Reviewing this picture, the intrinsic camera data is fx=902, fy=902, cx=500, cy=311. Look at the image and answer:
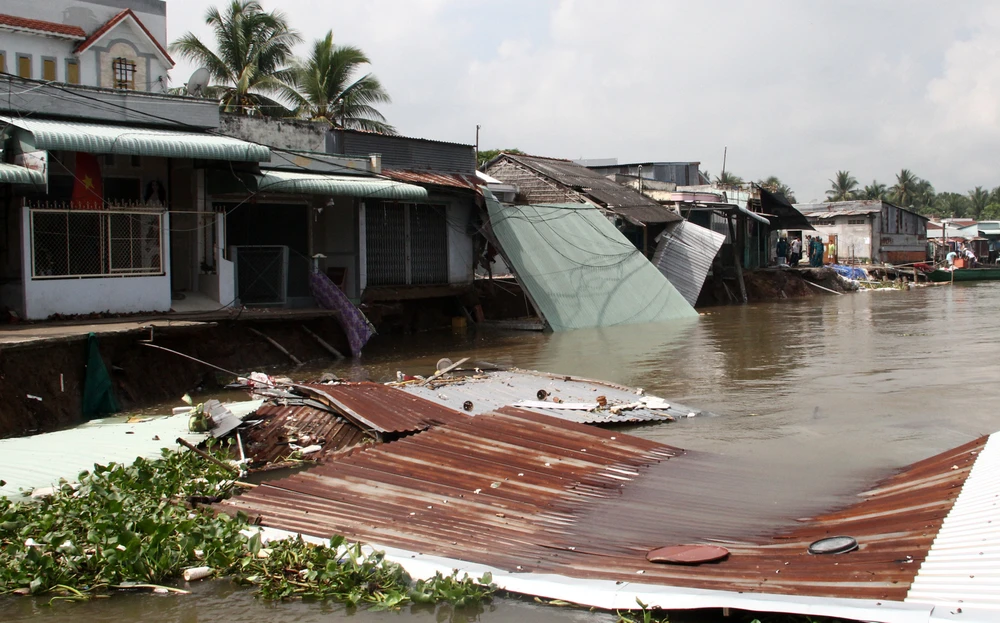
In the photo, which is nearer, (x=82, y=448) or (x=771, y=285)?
(x=82, y=448)

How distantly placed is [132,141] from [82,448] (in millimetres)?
6530

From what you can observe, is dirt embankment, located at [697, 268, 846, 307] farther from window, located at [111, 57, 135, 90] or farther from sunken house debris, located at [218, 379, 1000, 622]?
sunken house debris, located at [218, 379, 1000, 622]

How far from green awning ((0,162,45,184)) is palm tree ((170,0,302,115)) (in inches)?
736

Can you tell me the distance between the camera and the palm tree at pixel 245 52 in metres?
30.3

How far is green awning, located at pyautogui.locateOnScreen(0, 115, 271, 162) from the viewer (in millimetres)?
12492

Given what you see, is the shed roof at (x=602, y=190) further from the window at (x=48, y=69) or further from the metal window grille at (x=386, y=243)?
the window at (x=48, y=69)

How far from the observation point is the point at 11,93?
13234mm

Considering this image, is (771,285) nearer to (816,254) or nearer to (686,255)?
(816,254)

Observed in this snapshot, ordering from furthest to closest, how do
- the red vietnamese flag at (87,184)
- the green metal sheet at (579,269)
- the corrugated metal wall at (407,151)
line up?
the green metal sheet at (579,269) < the corrugated metal wall at (407,151) < the red vietnamese flag at (87,184)

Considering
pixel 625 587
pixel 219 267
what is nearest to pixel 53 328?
pixel 219 267

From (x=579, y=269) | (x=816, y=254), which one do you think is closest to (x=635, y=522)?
A: (x=579, y=269)

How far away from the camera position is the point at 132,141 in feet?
43.1

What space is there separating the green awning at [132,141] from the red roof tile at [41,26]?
1282cm

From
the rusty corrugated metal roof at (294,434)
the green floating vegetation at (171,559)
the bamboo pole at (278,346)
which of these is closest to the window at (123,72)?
the bamboo pole at (278,346)
